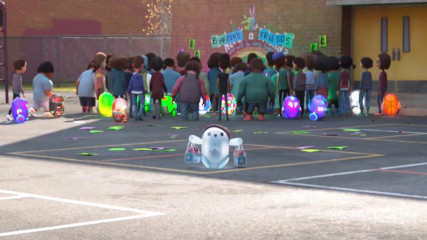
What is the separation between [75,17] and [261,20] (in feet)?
79.9

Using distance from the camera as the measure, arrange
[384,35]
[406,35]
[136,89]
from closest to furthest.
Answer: [136,89] → [406,35] → [384,35]

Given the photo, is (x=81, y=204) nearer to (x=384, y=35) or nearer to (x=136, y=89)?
(x=136, y=89)

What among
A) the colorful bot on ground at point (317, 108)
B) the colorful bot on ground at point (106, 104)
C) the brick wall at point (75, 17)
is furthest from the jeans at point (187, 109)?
the brick wall at point (75, 17)

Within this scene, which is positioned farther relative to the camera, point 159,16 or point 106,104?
point 159,16

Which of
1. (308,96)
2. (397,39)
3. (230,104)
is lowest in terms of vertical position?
(230,104)

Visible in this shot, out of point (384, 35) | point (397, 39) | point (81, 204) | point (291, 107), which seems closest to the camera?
point (81, 204)

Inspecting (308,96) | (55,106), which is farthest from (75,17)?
(308,96)

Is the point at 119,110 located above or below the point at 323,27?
below

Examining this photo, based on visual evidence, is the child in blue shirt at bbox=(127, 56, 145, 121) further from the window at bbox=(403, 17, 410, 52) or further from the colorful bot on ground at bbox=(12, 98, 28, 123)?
the window at bbox=(403, 17, 410, 52)

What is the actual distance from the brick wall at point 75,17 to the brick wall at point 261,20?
19.4 metres

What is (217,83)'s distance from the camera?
80.8 ft

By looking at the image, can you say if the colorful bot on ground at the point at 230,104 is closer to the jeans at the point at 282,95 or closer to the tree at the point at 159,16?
the jeans at the point at 282,95

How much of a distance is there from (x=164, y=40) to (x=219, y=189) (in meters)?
35.3

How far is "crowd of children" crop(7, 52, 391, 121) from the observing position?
24.1 meters
